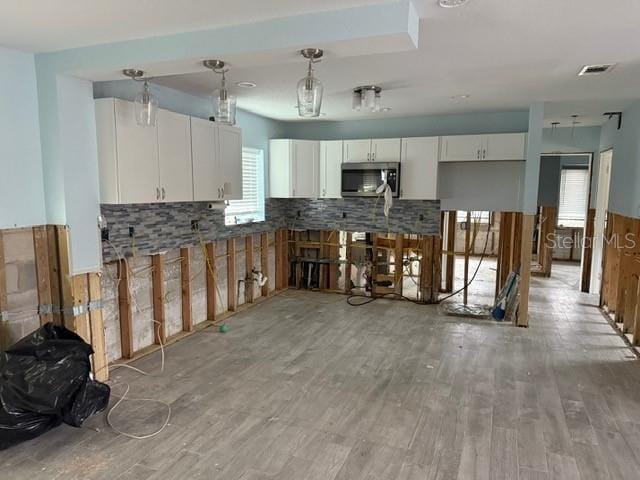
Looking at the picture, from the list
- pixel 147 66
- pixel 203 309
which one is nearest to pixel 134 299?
pixel 203 309

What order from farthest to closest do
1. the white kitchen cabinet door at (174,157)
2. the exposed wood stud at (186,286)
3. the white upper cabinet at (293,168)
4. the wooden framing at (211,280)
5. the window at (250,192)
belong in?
the white upper cabinet at (293,168), the window at (250,192), the wooden framing at (211,280), the exposed wood stud at (186,286), the white kitchen cabinet door at (174,157)

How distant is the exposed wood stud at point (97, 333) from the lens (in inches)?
131

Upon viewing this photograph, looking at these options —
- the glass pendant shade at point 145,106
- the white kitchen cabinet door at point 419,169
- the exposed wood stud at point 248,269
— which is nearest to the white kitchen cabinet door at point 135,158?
the glass pendant shade at point 145,106

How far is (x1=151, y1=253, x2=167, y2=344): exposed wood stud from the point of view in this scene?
4.20 metres

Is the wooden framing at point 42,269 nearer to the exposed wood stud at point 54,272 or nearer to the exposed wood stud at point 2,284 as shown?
the exposed wood stud at point 54,272

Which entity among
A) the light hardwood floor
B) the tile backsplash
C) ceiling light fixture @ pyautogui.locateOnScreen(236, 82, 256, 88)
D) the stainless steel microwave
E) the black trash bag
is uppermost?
ceiling light fixture @ pyautogui.locateOnScreen(236, 82, 256, 88)

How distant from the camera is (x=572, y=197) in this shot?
30.0 feet

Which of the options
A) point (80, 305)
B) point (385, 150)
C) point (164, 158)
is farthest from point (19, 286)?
point (385, 150)

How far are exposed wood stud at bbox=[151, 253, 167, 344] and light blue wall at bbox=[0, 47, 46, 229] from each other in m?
1.25

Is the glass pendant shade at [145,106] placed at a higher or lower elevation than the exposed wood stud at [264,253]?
higher

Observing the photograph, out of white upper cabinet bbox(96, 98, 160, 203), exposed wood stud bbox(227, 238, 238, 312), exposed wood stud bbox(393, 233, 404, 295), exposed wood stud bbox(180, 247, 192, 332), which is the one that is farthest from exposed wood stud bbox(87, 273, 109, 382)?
exposed wood stud bbox(393, 233, 404, 295)

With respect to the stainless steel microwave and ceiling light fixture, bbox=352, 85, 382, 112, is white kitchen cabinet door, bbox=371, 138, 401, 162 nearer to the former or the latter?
the stainless steel microwave

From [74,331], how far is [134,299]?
31.7 inches

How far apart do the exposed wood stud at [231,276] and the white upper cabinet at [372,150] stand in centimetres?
197
